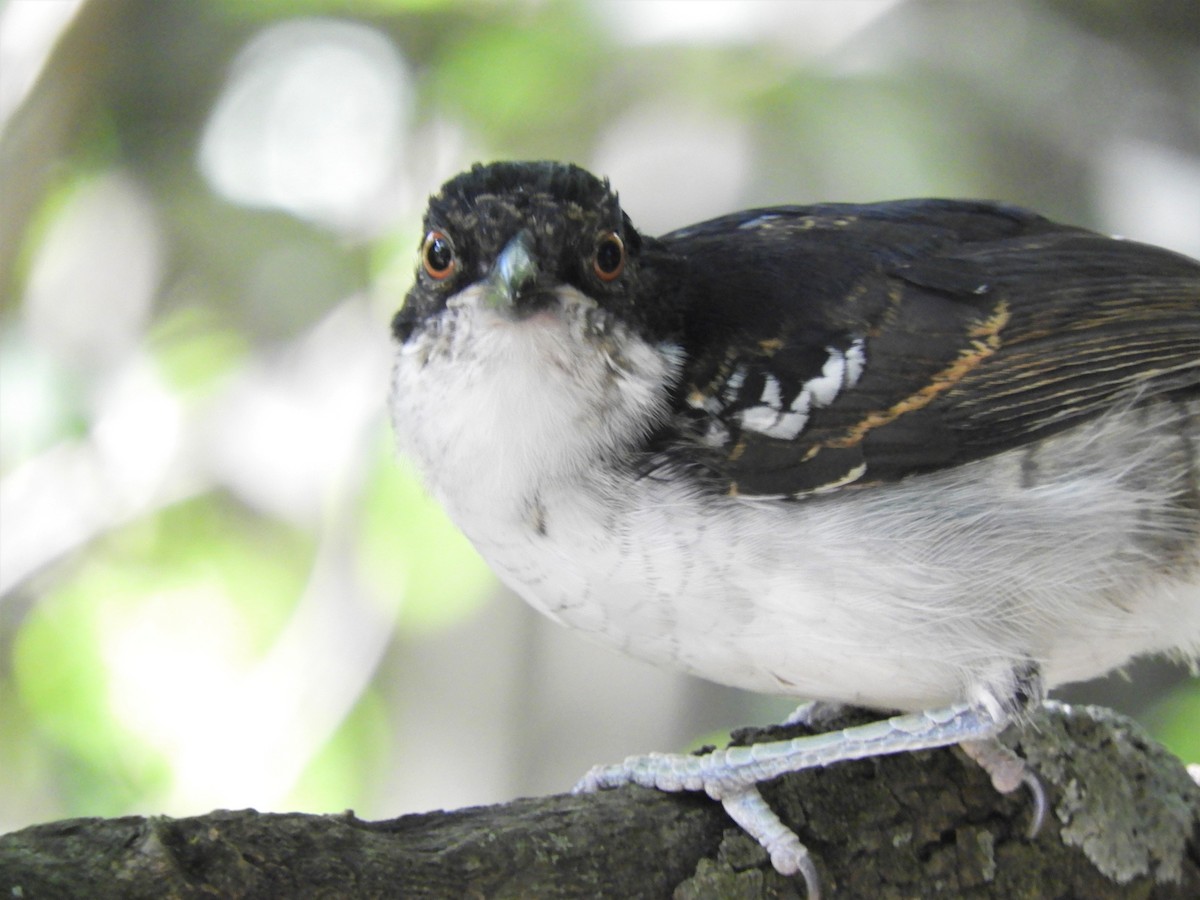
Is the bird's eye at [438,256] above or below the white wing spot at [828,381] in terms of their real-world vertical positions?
above

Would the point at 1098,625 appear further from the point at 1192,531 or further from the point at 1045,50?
the point at 1045,50

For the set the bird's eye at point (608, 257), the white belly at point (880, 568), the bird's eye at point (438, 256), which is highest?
the bird's eye at point (608, 257)

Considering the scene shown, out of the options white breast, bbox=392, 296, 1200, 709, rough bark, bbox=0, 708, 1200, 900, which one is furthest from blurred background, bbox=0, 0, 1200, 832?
white breast, bbox=392, 296, 1200, 709

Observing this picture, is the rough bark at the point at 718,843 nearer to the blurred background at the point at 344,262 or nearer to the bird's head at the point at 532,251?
the bird's head at the point at 532,251

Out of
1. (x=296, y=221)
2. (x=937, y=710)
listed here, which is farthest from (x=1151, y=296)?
(x=296, y=221)

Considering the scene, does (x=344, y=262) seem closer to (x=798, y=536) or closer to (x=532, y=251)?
(x=532, y=251)

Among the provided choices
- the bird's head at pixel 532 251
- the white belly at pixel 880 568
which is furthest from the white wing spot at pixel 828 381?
the bird's head at pixel 532 251

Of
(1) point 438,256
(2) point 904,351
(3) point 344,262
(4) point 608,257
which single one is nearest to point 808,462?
(2) point 904,351
